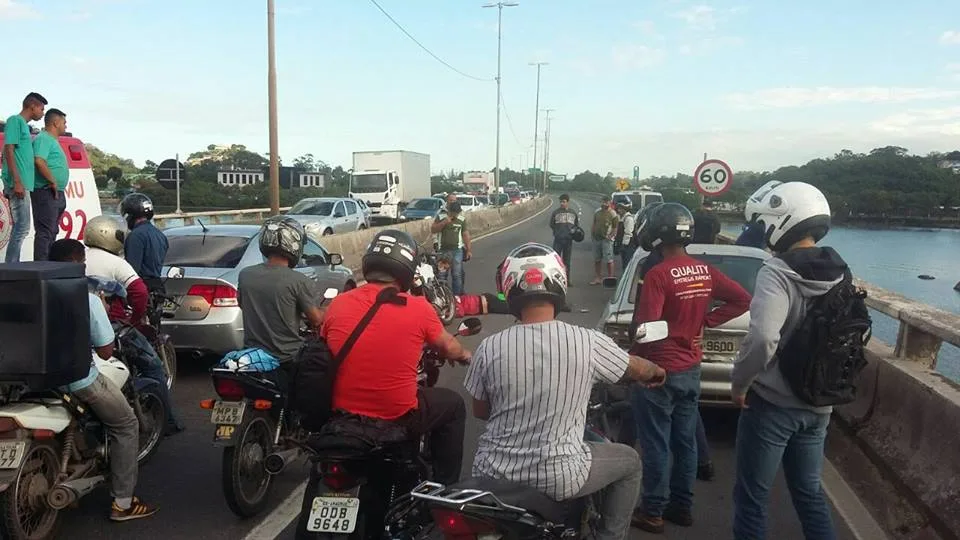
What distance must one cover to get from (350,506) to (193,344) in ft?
16.2

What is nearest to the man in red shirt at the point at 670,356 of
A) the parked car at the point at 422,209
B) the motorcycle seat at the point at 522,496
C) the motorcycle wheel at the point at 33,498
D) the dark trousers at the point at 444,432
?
the dark trousers at the point at 444,432

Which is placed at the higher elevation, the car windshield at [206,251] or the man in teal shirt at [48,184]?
the man in teal shirt at [48,184]

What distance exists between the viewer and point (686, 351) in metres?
4.67

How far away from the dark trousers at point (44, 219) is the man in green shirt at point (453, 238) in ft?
18.4

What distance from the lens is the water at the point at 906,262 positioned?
26.3 feet

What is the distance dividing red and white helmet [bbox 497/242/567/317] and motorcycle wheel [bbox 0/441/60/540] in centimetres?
263

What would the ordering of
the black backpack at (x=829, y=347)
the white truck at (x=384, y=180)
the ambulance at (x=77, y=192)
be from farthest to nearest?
the white truck at (x=384, y=180) → the ambulance at (x=77, y=192) → the black backpack at (x=829, y=347)

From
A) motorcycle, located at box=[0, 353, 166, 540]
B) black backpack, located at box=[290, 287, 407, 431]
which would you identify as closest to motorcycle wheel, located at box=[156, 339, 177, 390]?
motorcycle, located at box=[0, 353, 166, 540]

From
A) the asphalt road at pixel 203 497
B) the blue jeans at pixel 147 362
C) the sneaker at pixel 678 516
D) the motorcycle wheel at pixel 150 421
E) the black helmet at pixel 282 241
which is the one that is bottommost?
the asphalt road at pixel 203 497

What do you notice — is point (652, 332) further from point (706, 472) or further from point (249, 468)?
point (249, 468)

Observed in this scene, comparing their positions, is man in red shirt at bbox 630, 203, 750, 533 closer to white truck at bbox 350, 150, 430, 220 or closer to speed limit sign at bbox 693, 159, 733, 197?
speed limit sign at bbox 693, 159, 733, 197

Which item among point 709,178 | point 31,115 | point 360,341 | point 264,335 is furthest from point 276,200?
point 360,341

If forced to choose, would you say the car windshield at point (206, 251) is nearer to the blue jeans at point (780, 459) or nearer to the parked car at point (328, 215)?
the blue jeans at point (780, 459)

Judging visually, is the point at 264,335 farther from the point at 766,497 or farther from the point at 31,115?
the point at 31,115
